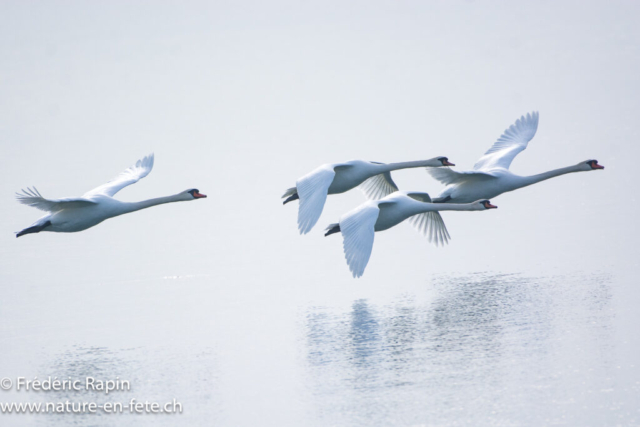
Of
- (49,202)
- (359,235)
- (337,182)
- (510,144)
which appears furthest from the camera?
(510,144)

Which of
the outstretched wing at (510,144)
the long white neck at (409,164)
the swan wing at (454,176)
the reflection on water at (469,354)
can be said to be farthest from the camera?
the outstretched wing at (510,144)

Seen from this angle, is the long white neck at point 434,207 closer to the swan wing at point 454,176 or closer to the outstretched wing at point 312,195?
the swan wing at point 454,176

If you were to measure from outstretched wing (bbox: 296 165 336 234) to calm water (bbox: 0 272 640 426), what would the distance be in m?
1.05

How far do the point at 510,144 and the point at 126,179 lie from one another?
19.3 feet

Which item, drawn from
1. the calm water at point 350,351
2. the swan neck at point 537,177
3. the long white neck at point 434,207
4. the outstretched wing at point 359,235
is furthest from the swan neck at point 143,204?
the swan neck at point 537,177

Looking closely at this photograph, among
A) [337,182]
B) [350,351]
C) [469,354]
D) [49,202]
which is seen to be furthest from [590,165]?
[49,202]

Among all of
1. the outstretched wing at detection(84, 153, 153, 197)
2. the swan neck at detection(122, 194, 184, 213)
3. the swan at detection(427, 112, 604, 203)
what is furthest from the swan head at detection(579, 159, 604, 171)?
the outstretched wing at detection(84, 153, 153, 197)

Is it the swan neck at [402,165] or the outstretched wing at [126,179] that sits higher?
the outstretched wing at [126,179]

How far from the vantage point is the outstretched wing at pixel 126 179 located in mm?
15172

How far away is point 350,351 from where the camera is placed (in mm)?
11359

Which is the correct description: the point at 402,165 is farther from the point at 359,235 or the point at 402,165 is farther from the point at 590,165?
the point at 359,235

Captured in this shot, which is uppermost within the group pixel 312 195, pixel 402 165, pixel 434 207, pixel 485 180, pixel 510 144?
pixel 510 144

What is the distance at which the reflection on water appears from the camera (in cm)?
969

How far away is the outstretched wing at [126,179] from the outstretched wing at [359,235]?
12.7ft
